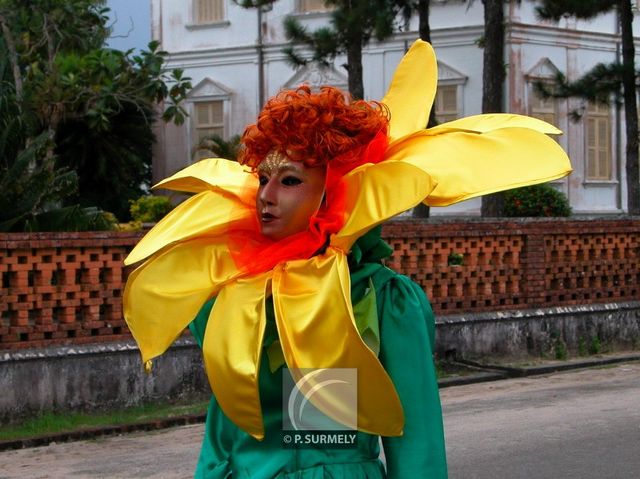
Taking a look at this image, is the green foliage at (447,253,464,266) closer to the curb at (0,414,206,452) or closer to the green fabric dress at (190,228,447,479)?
the curb at (0,414,206,452)

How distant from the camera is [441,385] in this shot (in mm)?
11156

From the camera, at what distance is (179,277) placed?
9.95 feet

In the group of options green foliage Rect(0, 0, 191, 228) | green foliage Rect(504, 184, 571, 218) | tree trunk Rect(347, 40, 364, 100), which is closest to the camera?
tree trunk Rect(347, 40, 364, 100)

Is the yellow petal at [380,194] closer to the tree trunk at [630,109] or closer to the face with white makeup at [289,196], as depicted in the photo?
the face with white makeup at [289,196]

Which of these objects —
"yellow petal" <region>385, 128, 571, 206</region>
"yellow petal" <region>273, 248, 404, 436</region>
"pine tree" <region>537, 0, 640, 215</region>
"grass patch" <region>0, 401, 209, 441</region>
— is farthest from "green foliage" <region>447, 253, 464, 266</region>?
"yellow petal" <region>273, 248, 404, 436</region>

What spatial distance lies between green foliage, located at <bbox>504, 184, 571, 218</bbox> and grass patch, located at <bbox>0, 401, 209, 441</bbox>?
13.8 metres

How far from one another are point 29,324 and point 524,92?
16985 mm

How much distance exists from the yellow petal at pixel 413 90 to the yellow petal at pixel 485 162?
0.62ft

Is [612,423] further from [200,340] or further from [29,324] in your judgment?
[200,340]

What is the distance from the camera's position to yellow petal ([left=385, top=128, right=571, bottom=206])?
2.72m

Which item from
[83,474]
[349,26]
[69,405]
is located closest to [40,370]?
[69,405]

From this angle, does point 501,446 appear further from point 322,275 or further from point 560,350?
point 322,275

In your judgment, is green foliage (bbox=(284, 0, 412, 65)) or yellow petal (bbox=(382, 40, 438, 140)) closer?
yellow petal (bbox=(382, 40, 438, 140))

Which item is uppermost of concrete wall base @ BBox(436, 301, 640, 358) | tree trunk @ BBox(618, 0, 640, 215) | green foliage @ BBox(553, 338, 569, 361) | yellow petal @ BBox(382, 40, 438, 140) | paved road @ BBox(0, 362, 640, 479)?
tree trunk @ BBox(618, 0, 640, 215)
